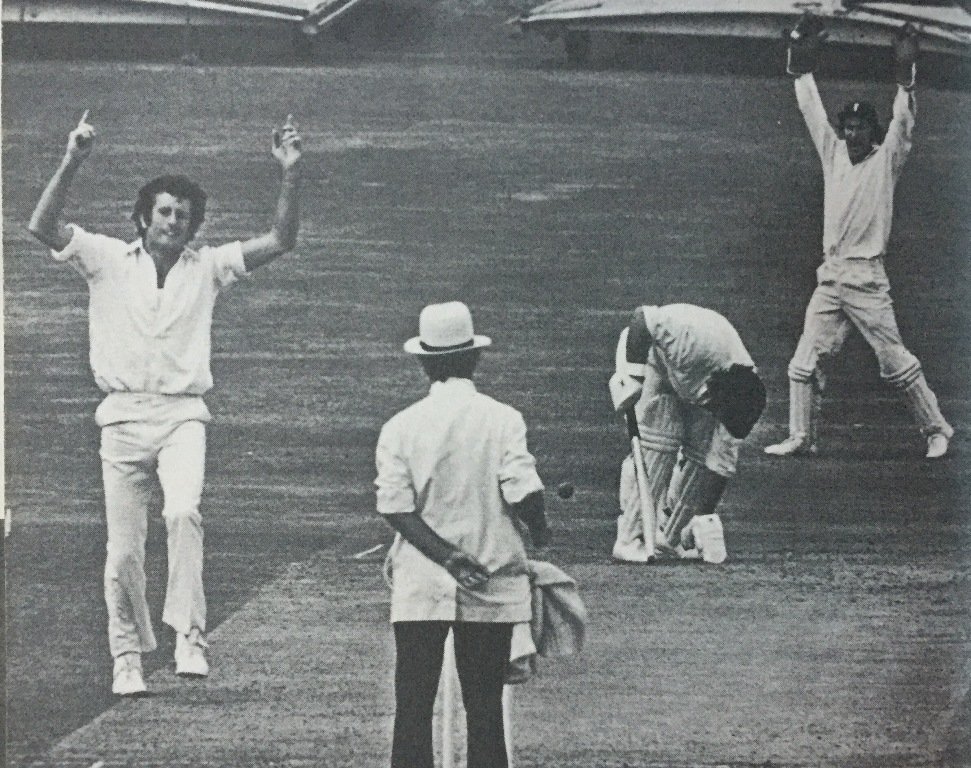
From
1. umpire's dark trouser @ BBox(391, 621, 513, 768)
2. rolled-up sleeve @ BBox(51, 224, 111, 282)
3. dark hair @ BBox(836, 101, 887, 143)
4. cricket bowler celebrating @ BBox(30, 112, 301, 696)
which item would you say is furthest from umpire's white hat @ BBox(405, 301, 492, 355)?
dark hair @ BBox(836, 101, 887, 143)

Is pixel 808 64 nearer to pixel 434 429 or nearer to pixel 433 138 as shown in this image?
pixel 433 138

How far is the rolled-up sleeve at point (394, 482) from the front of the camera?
6.58m

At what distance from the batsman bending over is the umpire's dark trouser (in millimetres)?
1409

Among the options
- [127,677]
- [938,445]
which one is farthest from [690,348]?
[127,677]

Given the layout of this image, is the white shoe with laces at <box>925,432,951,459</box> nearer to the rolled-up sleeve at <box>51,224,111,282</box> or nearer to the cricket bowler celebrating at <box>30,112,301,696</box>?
the cricket bowler celebrating at <box>30,112,301,696</box>

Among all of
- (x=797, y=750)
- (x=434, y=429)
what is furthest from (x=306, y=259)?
(x=797, y=750)

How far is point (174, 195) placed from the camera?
25.7 ft

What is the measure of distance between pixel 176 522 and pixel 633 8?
281cm

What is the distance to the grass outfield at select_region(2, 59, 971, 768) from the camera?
782 centimetres

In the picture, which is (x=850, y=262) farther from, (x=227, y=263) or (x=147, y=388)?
(x=147, y=388)

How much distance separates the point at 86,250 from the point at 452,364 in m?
1.82

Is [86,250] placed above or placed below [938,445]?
above

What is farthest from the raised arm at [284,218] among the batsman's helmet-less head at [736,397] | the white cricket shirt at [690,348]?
the batsman's helmet-less head at [736,397]

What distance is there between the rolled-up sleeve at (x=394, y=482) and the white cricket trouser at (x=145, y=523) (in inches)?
49.3
